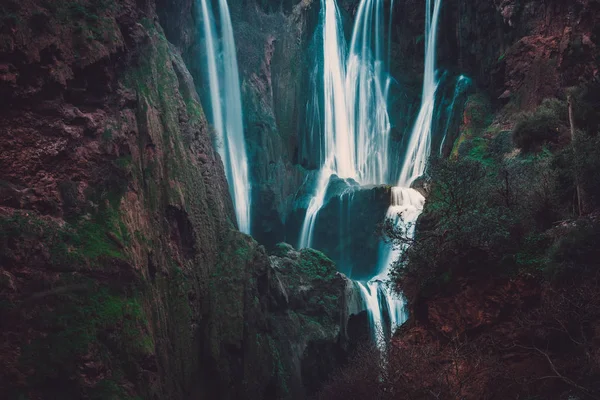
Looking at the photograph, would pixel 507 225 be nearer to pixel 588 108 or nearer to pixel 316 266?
pixel 588 108

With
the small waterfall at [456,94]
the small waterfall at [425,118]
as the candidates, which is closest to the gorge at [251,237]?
the small waterfall at [456,94]

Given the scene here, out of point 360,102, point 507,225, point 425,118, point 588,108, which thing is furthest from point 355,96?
point 507,225

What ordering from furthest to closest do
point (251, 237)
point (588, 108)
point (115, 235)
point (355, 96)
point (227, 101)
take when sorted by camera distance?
point (355, 96) < point (227, 101) < point (251, 237) < point (588, 108) < point (115, 235)

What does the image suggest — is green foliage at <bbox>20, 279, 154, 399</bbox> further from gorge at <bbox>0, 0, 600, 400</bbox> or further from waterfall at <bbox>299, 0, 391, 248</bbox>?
waterfall at <bbox>299, 0, 391, 248</bbox>

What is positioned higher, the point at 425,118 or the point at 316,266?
the point at 425,118

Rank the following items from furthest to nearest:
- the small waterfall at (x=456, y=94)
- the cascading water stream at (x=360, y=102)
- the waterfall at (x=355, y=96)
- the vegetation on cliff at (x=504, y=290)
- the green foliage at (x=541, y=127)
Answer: the waterfall at (x=355, y=96), the cascading water stream at (x=360, y=102), the small waterfall at (x=456, y=94), the green foliage at (x=541, y=127), the vegetation on cliff at (x=504, y=290)

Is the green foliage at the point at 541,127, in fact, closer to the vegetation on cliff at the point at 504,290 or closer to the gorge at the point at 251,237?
the gorge at the point at 251,237

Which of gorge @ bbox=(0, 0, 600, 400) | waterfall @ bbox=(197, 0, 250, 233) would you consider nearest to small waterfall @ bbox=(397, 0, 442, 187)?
gorge @ bbox=(0, 0, 600, 400)
